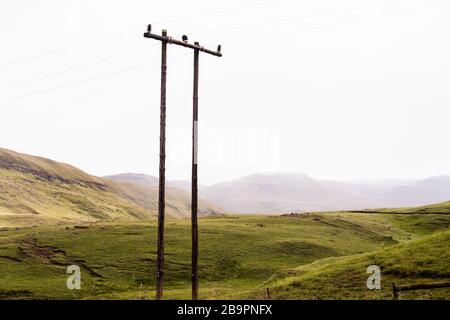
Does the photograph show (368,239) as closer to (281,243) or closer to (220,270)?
(281,243)

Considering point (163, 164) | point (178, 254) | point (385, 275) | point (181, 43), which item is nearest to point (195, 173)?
point (163, 164)

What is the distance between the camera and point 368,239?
89688 mm

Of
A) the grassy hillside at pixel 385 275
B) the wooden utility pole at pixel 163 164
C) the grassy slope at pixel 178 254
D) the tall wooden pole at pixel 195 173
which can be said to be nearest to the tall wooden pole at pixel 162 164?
the wooden utility pole at pixel 163 164

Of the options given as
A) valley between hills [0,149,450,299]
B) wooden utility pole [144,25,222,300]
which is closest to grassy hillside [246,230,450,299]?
valley between hills [0,149,450,299]

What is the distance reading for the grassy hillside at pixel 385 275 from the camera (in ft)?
114

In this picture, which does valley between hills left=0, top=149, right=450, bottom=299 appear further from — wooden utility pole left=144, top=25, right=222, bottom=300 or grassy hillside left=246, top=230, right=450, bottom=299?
wooden utility pole left=144, top=25, right=222, bottom=300

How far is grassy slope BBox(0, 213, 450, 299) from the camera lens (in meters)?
53.2

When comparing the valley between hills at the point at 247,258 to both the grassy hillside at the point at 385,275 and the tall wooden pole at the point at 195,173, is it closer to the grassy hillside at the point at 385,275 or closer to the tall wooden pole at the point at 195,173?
the grassy hillside at the point at 385,275

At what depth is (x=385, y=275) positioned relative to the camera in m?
38.8

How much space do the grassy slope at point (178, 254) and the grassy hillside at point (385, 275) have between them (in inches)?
21.0

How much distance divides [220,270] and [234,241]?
1445 centimetres

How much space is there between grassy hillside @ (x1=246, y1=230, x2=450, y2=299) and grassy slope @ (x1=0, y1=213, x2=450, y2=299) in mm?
534
